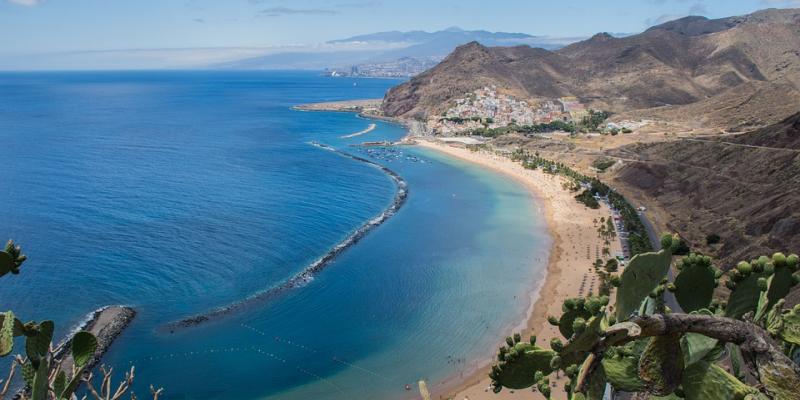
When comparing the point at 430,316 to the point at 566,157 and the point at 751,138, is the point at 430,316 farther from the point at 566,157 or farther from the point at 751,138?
the point at 566,157

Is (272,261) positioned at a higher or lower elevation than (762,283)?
lower

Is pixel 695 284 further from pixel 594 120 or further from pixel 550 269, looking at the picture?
pixel 594 120

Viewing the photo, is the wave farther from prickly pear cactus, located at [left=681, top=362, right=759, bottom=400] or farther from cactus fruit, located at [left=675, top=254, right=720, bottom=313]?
prickly pear cactus, located at [left=681, top=362, right=759, bottom=400]

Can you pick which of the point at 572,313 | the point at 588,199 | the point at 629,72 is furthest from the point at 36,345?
the point at 629,72

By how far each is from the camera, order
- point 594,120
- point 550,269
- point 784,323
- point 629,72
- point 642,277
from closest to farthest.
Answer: point 642,277 < point 784,323 < point 550,269 < point 594,120 < point 629,72

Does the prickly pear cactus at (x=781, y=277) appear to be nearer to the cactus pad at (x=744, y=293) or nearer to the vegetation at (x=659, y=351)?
the cactus pad at (x=744, y=293)

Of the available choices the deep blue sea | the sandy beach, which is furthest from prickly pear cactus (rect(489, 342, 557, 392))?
the deep blue sea

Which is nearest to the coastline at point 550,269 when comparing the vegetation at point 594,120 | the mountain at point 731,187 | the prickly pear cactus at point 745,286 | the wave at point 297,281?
the mountain at point 731,187
